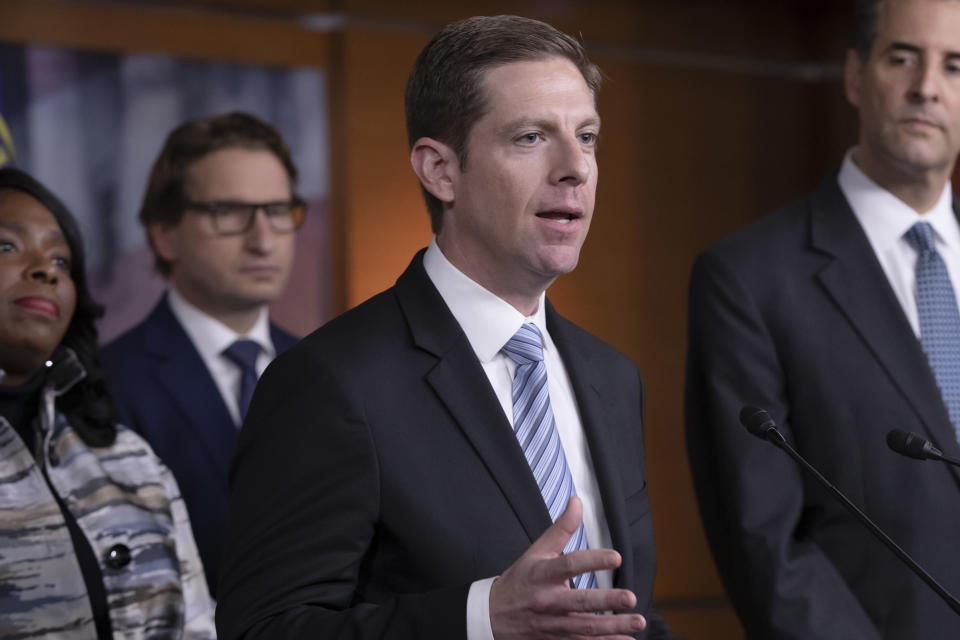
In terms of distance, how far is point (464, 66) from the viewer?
1938 mm

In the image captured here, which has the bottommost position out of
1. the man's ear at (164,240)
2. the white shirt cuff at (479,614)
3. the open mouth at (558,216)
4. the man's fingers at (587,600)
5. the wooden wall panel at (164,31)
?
the white shirt cuff at (479,614)

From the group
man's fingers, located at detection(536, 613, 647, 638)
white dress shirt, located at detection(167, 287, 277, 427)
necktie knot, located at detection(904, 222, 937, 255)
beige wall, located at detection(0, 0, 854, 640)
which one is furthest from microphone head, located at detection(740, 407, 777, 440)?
beige wall, located at detection(0, 0, 854, 640)

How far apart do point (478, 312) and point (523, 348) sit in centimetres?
9

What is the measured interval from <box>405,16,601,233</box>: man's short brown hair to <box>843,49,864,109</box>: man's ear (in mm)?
946

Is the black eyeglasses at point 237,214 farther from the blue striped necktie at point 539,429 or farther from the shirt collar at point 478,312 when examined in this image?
the blue striped necktie at point 539,429

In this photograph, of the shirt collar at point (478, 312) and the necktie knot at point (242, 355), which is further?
the necktie knot at point (242, 355)

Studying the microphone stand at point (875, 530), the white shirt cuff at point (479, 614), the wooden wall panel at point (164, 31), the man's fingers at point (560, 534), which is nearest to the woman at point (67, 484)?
the white shirt cuff at point (479, 614)

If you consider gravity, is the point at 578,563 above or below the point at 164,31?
below

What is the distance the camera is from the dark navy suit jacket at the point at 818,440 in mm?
2348

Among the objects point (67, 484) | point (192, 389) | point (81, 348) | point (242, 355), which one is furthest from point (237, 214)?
point (67, 484)

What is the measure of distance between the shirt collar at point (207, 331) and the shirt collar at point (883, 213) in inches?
55.4

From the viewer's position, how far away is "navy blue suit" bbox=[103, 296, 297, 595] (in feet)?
8.91

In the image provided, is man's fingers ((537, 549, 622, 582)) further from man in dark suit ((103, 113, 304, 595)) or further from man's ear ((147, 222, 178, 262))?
man's ear ((147, 222, 178, 262))

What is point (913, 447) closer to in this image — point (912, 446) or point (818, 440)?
point (912, 446)
